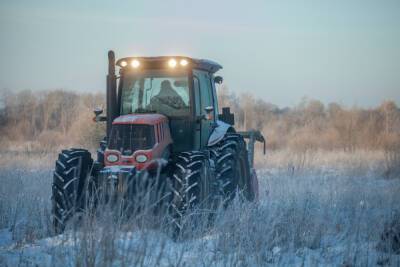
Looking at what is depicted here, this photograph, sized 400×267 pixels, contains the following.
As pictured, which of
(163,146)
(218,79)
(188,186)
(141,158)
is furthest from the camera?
(218,79)

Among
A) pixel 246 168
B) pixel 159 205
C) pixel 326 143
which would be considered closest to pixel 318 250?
pixel 159 205

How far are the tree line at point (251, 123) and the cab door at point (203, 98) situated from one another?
14.6 metres

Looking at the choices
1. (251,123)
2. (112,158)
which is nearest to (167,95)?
(112,158)

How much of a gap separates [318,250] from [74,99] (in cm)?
3787

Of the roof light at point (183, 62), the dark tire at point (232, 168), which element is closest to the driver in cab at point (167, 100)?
the roof light at point (183, 62)

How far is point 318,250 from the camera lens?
6742 mm

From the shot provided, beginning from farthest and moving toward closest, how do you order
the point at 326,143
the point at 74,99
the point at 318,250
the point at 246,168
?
the point at 74,99, the point at 326,143, the point at 246,168, the point at 318,250

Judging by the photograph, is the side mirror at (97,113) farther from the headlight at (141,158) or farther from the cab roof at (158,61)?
the headlight at (141,158)

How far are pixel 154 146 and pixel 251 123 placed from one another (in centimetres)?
2965

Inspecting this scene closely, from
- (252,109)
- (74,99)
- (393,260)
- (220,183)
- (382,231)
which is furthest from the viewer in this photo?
(74,99)

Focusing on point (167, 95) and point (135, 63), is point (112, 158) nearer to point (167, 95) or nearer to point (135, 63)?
point (167, 95)

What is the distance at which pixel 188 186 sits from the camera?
289 inches

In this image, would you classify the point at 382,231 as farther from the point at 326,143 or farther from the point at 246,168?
the point at 326,143

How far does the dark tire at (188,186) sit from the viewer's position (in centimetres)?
720
